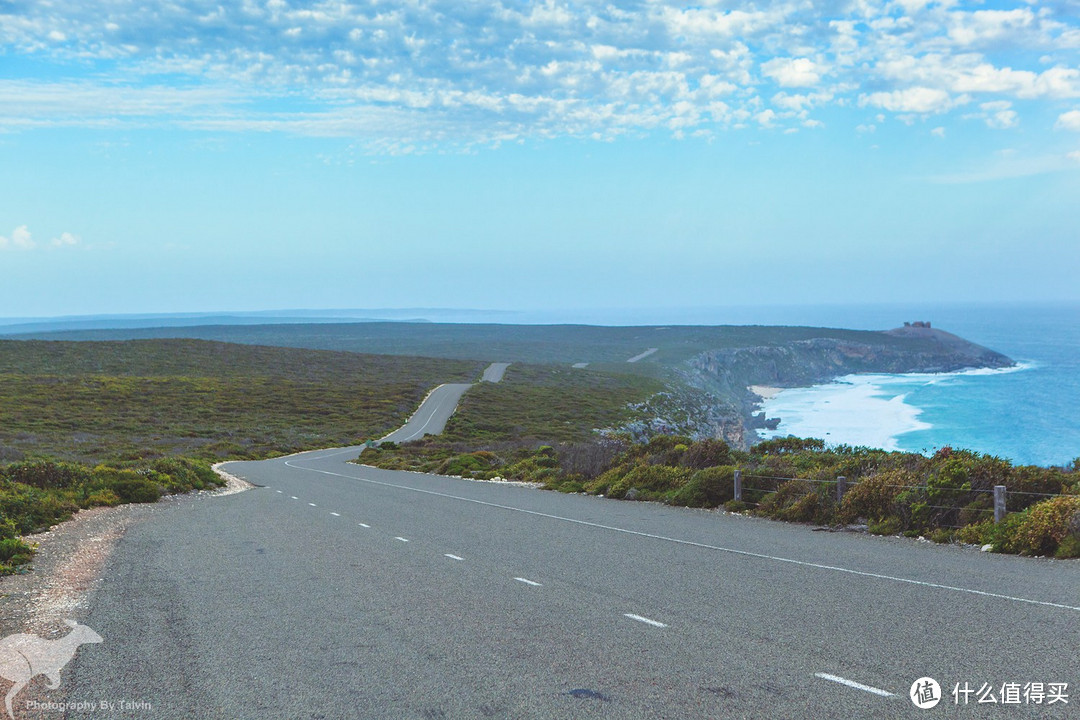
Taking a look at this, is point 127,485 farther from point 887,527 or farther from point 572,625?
point 887,527

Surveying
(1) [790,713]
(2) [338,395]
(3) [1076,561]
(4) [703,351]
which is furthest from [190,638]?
(4) [703,351]

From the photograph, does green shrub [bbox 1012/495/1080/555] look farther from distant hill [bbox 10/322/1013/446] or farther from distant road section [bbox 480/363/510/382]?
distant road section [bbox 480/363/510/382]

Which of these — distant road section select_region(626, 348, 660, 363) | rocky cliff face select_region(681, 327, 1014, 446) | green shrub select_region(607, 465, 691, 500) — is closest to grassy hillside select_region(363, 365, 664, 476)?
green shrub select_region(607, 465, 691, 500)

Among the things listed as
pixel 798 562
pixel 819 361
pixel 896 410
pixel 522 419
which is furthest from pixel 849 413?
pixel 798 562

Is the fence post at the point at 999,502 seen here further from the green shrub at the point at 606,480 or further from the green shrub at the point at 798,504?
the green shrub at the point at 606,480

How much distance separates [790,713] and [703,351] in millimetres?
156468

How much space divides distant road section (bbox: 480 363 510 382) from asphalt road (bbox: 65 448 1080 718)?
333 feet

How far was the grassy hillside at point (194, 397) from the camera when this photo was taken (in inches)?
2208

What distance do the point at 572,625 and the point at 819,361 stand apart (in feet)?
548

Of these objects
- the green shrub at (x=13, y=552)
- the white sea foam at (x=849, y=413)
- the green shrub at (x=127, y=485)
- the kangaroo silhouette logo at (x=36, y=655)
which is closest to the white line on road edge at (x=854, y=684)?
the kangaroo silhouette logo at (x=36, y=655)

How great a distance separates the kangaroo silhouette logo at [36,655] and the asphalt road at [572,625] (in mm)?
191

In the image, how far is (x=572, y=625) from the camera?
30.3 ft

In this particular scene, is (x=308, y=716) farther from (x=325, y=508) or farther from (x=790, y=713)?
(x=325, y=508)

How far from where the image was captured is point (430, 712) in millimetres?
6699
